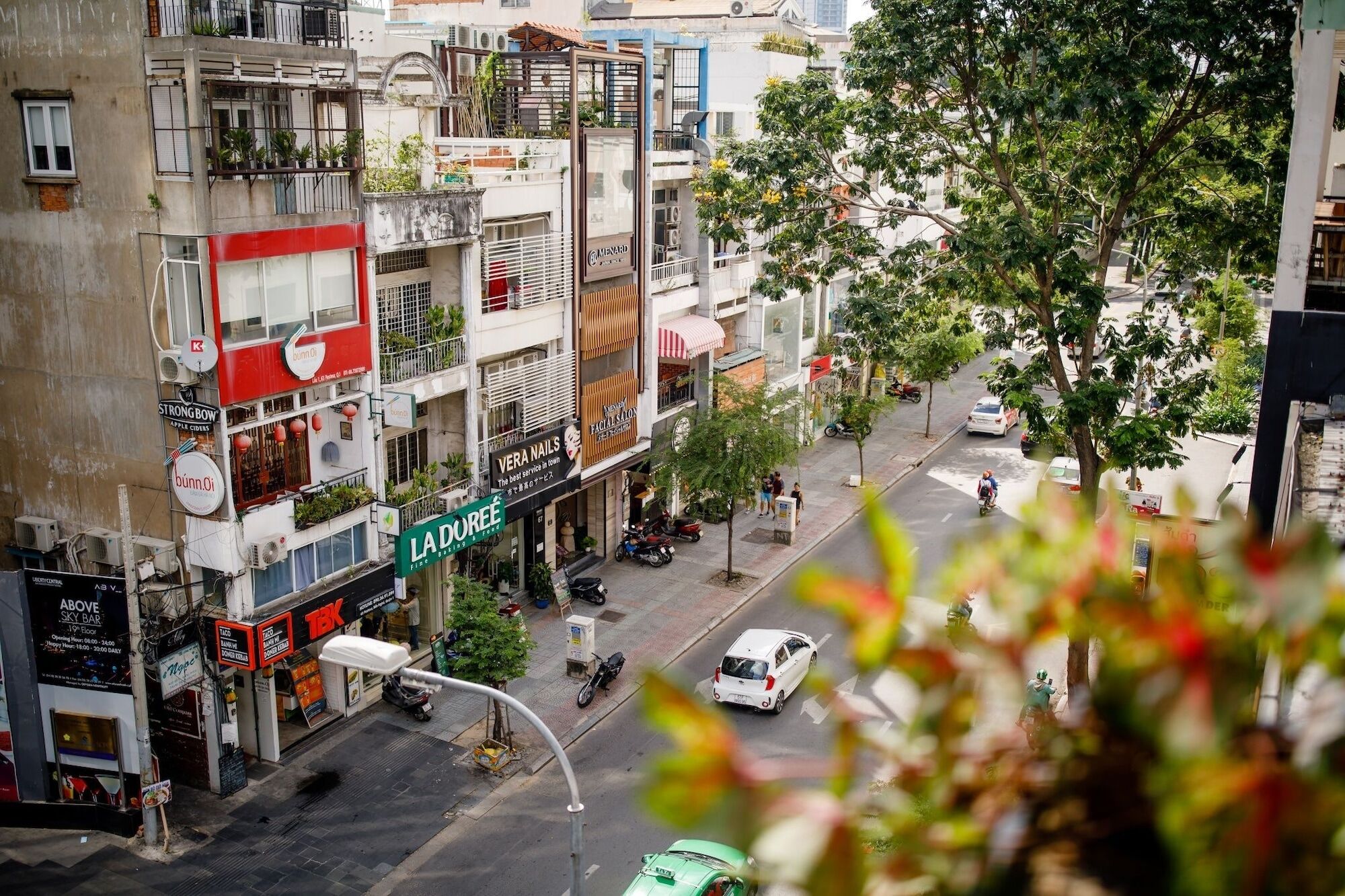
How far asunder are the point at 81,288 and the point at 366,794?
1170cm

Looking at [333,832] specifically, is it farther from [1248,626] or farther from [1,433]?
[1248,626]

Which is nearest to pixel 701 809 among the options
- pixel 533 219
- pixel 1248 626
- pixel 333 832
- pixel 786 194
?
pixel 1248 626

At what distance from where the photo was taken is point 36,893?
21734 millimetres

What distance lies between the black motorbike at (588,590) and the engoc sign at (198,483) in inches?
514

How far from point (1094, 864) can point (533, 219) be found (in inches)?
1235

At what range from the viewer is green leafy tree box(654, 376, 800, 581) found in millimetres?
36625

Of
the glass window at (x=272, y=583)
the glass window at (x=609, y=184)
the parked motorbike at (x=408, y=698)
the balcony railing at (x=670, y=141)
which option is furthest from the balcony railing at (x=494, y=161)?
the parked motorbike at (x=408, y=698)

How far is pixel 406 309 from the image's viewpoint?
29.1 meters

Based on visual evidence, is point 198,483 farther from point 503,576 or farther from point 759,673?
point 759,673

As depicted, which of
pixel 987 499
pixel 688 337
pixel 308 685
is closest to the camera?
pixel 308 685

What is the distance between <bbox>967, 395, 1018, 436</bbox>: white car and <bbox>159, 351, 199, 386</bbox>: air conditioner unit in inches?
1532

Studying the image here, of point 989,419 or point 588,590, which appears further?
point 989,419

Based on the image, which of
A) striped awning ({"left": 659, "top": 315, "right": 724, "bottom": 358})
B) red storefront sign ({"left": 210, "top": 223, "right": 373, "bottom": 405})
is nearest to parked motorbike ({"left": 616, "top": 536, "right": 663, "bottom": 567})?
striped awning ({"left": 659, "top": 315, "right": 724, "bottom": 358})

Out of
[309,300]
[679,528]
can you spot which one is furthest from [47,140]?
[679,528]
